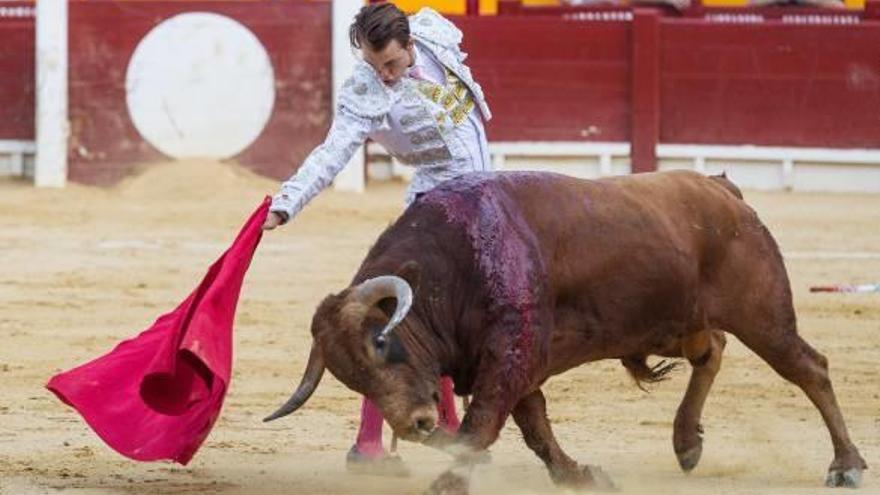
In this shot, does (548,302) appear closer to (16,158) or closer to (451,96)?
(451,96)

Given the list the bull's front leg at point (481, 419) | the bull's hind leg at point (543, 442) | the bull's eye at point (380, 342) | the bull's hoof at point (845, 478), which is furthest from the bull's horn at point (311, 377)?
the bull's hoof at point (845, 478)

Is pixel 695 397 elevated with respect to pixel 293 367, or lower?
elevated

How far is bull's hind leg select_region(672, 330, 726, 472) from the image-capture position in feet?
17.4

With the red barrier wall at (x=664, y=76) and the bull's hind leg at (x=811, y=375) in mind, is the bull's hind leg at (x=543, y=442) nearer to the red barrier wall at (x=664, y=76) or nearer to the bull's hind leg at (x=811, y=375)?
the bull's hind leg at (x=811, y=375)

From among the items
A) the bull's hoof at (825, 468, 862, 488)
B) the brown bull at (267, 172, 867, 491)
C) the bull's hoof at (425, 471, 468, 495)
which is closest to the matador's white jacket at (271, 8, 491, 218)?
the brown bull at (267, 172, 867, 491)

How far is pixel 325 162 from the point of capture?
491cm

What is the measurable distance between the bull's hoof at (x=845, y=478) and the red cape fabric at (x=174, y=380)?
4.74 feet

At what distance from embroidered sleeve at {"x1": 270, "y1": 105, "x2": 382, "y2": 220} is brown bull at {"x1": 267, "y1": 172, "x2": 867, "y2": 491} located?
25 cm

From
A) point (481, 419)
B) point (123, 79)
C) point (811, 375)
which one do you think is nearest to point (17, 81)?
point (123, 79)

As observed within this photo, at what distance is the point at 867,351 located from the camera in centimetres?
729

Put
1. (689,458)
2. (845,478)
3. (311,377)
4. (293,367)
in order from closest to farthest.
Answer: (311,377) → (845,478) → (689,458) → (293,367)

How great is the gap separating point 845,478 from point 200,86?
25.1 feet

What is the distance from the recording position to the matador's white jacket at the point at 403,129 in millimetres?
4887

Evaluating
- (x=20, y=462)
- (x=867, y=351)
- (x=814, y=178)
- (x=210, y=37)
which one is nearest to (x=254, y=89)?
(x=210, y=37)
